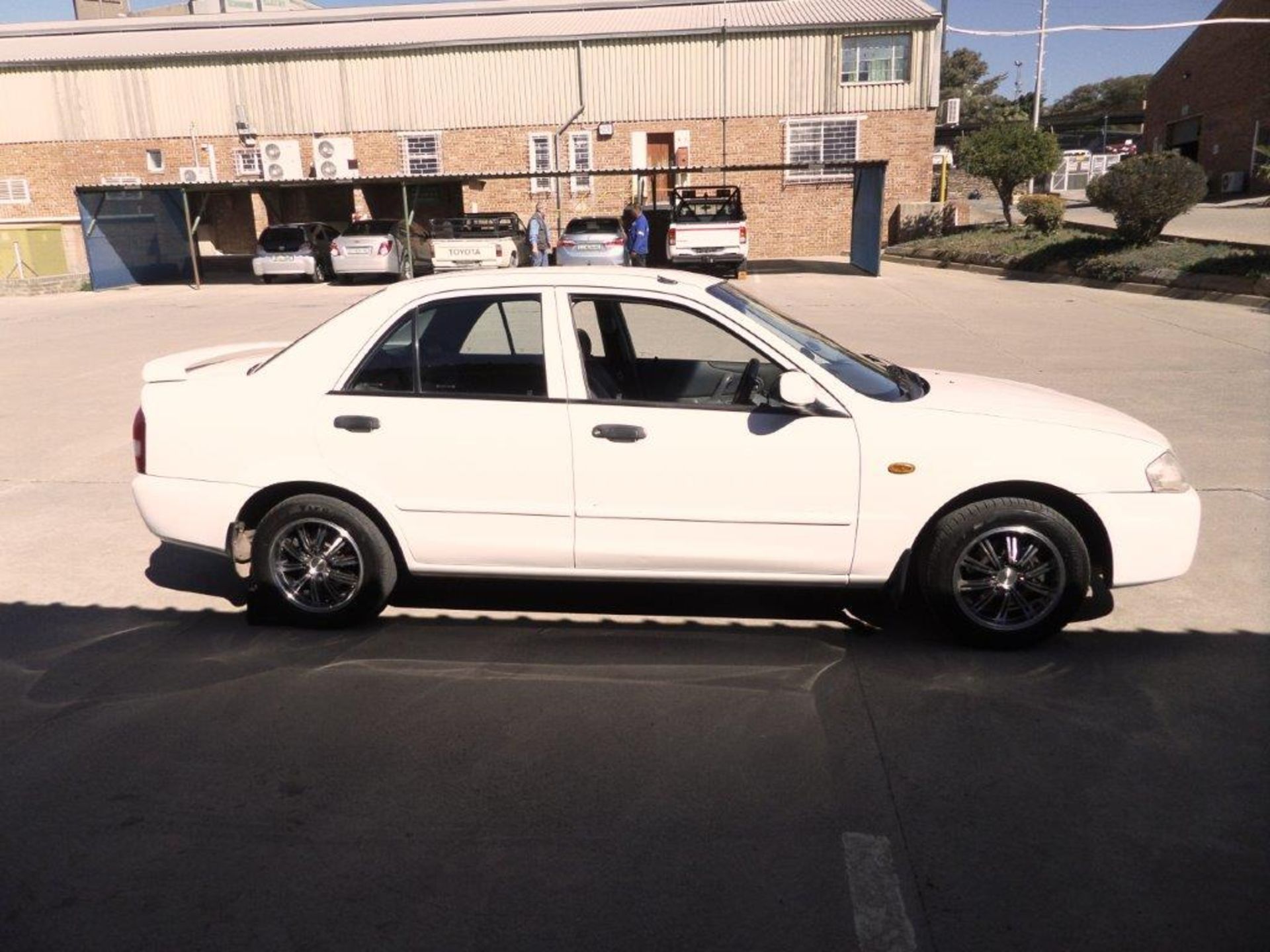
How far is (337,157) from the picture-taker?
35.6m

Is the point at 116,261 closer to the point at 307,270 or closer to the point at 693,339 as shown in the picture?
the point at 307,270

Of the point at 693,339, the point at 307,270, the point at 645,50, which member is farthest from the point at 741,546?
the point at 645,50

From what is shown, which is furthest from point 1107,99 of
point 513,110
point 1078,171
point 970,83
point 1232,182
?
point 513,110

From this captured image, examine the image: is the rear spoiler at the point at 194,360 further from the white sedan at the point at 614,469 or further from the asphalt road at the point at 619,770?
the asphalt road at the point at 619,770

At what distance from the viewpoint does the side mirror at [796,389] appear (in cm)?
428

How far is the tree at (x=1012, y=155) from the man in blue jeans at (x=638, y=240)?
9.74 m

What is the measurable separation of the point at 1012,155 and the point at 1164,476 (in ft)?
85.0

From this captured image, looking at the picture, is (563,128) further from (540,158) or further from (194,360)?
(194,360)

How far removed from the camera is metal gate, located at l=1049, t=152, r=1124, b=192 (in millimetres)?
54344

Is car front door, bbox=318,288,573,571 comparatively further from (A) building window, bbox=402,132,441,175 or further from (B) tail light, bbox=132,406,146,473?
(A) building window, bbox=402,132,441,175

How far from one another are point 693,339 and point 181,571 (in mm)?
8399

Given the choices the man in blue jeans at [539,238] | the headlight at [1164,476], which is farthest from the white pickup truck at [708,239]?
the headlight at [1164,476]

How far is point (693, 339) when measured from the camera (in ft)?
43.3

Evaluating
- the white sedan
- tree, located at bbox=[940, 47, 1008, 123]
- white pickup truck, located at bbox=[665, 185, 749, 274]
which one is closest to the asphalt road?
the white sedan
